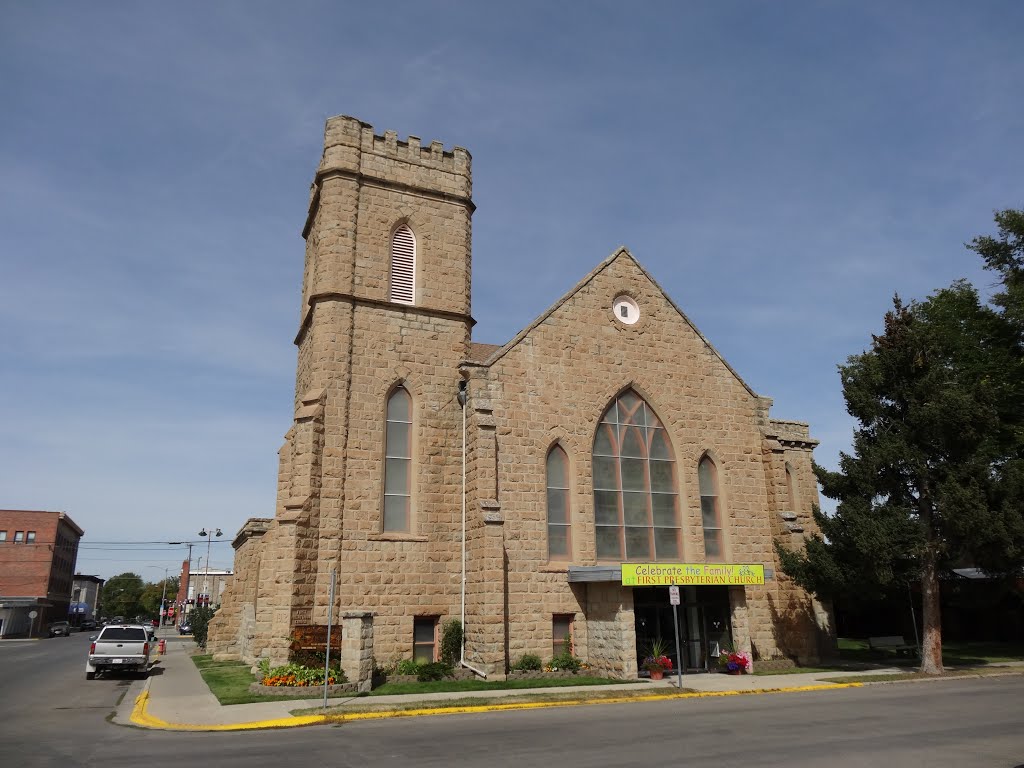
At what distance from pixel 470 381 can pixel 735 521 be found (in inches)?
394

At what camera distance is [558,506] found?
21734 mm

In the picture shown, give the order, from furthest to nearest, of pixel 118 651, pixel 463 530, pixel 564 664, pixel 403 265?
pixel 403 265, pixel 118 651, pixel 463 530, pixel 564 664

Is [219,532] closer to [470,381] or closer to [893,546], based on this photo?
[470,381]

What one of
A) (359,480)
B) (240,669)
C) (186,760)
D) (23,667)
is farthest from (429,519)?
(23,667)

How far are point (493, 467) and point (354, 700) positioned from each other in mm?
7217

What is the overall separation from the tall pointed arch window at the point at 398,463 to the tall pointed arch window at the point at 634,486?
18.9 ft

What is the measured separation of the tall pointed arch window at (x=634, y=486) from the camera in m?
22.3

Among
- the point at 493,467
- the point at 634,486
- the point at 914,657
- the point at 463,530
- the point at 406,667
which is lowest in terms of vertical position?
the point at 914,657

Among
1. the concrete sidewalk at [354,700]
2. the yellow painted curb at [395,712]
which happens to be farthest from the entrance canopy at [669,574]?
the yellow painted curb at [395,712]

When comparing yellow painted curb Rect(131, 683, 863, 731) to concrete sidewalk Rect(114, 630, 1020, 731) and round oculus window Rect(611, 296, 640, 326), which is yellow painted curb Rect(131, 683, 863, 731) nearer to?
concrete sidewalk Rect(114, 630, 1020, 731)

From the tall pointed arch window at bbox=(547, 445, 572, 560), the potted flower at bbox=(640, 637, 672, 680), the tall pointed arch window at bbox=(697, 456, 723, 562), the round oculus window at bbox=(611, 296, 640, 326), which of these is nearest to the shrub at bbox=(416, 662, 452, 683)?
the tall pointed arch window at bbox=(547, 445, 572, 560)

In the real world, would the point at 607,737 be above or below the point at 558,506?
below

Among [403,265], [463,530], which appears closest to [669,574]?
[463,530]

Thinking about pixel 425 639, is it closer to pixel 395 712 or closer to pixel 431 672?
pixel 431 672
